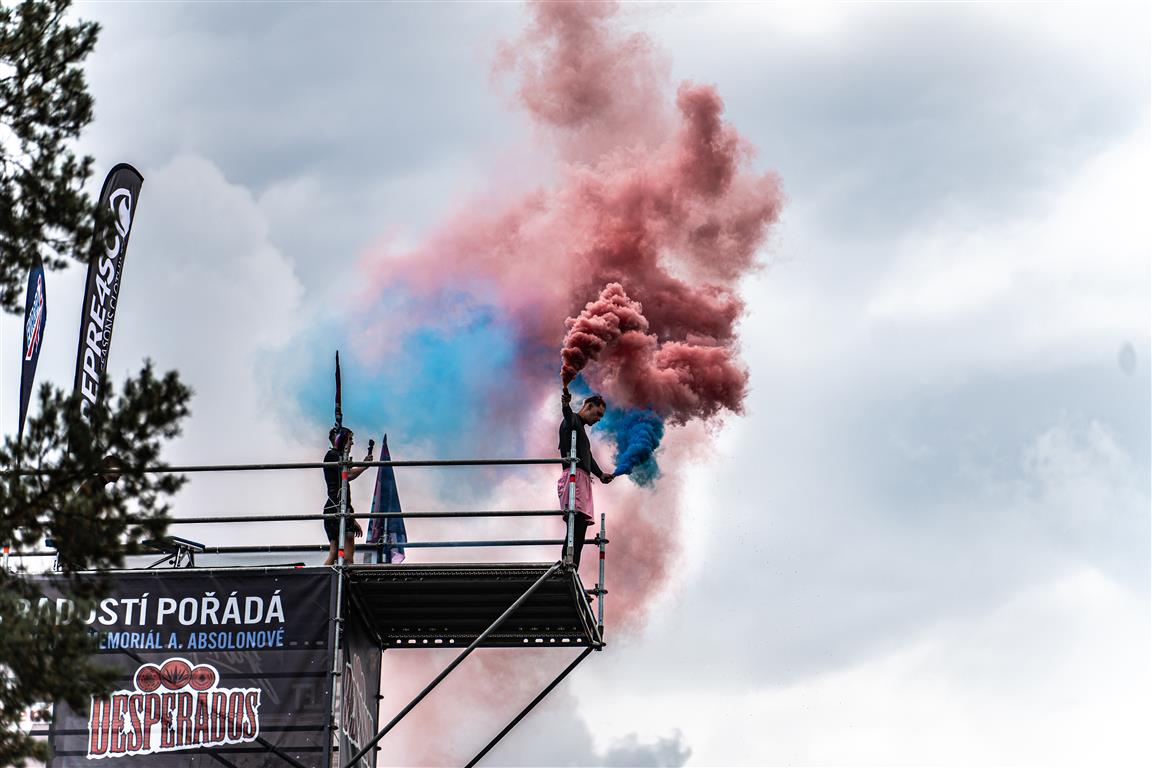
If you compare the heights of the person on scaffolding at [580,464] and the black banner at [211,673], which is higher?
the person on scaffolding at [580,464]

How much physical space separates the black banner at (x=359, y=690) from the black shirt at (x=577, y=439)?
9.99 feet

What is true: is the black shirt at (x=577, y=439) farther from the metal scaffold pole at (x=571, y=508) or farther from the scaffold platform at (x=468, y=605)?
the scaffold platform at (x=468, y=605)

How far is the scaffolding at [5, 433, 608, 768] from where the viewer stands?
19.4 m

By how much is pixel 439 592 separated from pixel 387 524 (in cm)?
119

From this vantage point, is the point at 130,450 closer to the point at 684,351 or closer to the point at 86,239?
the point at 86,239

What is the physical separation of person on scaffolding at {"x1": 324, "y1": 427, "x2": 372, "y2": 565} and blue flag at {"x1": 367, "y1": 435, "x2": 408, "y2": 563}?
0.31 meters

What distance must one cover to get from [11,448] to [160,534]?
1.37m

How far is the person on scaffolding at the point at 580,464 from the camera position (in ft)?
64.6

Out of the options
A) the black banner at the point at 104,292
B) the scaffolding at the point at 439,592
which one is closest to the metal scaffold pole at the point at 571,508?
the scaffolding at the point at 439,592

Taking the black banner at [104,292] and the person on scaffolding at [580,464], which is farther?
the black banner at [104,292]

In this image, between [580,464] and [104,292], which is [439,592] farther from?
[104,292]

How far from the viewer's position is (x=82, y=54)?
15.3 m

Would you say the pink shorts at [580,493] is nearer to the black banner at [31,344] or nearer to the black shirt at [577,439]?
the black shirt at [577,439]

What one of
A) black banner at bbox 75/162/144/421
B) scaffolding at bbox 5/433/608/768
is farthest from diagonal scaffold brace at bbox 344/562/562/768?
black banner at bbox 75/162/144/421
